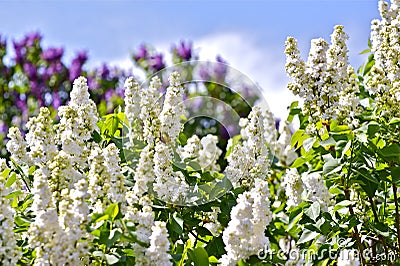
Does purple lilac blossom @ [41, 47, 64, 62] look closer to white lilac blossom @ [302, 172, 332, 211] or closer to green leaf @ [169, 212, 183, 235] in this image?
white lilac blossom @ [302, 172, 332, 211]

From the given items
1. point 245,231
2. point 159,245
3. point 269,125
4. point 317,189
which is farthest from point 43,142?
point 269,125

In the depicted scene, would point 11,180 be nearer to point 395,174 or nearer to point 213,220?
point 213,220

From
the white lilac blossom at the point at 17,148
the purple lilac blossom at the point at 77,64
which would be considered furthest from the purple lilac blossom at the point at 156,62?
the white lilac blossom at the point at 17,148

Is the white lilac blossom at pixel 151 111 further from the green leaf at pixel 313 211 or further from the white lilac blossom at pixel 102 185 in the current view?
the green leaf at pixel 313 211

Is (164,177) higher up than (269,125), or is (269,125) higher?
(269,125)

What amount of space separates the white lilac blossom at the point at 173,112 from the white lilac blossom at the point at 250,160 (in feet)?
1.01

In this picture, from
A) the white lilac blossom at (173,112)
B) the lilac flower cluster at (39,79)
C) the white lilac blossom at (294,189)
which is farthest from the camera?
the lilac flower cluster at (39,79)

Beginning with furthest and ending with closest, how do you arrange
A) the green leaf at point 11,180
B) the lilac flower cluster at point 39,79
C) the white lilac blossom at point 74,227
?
the lilac flower cluster at point 39,79
the green leaf at point 11,180
the white lilac blossom at point 74,227

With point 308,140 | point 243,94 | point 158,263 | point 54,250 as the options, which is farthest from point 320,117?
point 54,250

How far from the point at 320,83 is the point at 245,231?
0.97m

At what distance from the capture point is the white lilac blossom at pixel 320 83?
9.89ft

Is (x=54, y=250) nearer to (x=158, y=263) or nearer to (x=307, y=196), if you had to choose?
(x=158, y=263)

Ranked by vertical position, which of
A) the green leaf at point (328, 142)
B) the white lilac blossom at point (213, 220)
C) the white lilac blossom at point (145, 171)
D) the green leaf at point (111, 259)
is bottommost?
the green leaf at point (111, 259)

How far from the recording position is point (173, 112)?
10.3ft
